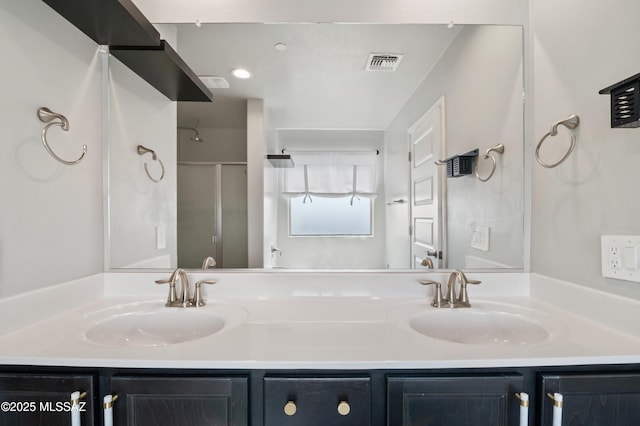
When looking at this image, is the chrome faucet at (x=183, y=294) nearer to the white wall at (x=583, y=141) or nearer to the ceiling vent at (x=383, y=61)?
the ceiling vent at (x=383, y=61)

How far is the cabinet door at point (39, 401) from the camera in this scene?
2.48 ft

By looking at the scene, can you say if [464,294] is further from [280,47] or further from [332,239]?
[280,47]

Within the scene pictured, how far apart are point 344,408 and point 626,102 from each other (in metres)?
1.09

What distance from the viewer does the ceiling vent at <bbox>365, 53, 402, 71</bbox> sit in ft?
4.48

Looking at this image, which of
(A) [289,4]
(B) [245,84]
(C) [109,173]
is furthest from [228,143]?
(A) [289,4]

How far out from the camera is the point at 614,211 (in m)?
0.91

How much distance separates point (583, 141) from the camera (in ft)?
3.37

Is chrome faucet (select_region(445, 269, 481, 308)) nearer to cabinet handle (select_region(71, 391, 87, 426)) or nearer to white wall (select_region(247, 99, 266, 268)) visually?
white wall (select_region(247, 99, 266, 268))

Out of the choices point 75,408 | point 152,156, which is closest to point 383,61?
point 152,156

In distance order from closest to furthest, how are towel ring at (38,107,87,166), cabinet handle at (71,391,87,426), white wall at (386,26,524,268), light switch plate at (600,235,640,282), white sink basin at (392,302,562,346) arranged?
1. cabinet handle at (71,391,87,426)
2. light switch plate at (600,235,640,282)
3. towel ring at (38,107,87,166)
4. white sink basin at (392,302,562,346)
5. white wall at (386,26,524,268)

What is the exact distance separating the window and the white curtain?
3 centimetres

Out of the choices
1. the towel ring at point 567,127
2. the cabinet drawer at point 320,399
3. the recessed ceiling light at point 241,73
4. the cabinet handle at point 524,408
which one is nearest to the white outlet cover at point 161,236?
the recessed ceiling light at point 241,73

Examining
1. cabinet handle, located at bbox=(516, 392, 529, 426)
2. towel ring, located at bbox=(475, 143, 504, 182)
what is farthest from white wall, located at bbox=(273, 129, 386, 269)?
cabinet handle, located at bbox=(516, 392, 529, 426)

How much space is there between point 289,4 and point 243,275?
1243mm
